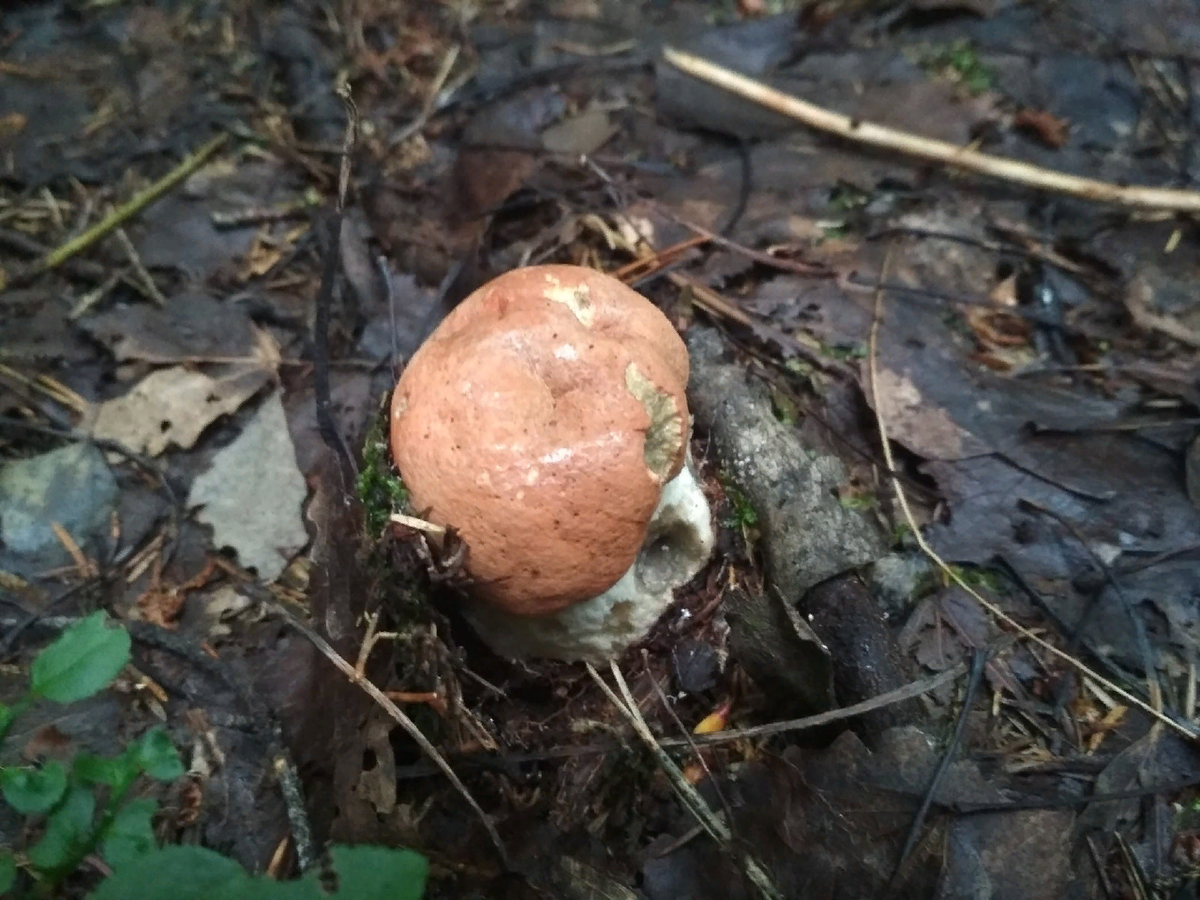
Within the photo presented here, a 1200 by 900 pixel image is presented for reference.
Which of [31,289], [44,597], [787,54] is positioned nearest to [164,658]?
[44,597]

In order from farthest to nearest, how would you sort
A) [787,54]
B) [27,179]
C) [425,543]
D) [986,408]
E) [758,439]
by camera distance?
[787,54]
[27,179]
[986,408]
[758,439]
[425,543]

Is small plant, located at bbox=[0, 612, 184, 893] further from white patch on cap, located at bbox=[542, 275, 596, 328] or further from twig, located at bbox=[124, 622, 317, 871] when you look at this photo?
white patch on cap, located at bbox=[542, 275, 596, 328]

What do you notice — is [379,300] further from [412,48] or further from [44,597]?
[412,48]

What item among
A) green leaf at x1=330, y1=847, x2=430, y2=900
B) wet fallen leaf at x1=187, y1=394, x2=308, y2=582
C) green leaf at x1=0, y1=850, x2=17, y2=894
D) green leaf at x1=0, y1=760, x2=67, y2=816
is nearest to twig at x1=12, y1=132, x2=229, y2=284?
wet fallen leaf at x1=187, y1=394, x2=308, y2=582

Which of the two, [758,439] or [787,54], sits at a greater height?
[787,54]

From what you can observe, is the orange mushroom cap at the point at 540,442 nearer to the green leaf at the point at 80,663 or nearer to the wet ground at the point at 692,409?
the wet ground at the point at 692,409

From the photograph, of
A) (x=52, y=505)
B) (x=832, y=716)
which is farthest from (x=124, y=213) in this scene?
(x=832, y=716)
